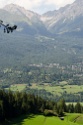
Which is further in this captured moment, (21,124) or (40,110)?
(40,110)

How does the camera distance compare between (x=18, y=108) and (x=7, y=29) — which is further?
(x=18, y=108)

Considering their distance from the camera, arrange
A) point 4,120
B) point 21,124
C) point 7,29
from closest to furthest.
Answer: point 7,29
point 21,124
point 4,120

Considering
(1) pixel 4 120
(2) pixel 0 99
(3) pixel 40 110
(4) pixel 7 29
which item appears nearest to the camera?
(4) pixel 7 29

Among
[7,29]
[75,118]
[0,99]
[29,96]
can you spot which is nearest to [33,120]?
[0,99]

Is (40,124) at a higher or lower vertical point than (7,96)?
lower

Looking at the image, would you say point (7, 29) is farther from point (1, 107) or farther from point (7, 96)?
point (7, 96)

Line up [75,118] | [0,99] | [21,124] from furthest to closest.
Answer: [75,118] < [0,99] < [21,124]

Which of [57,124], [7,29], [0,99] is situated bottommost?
[57,124]

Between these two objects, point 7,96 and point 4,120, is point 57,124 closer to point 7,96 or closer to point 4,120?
point 4,120

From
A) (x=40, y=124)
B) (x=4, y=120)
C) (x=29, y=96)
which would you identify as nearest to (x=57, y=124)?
(x=40, y=124)
